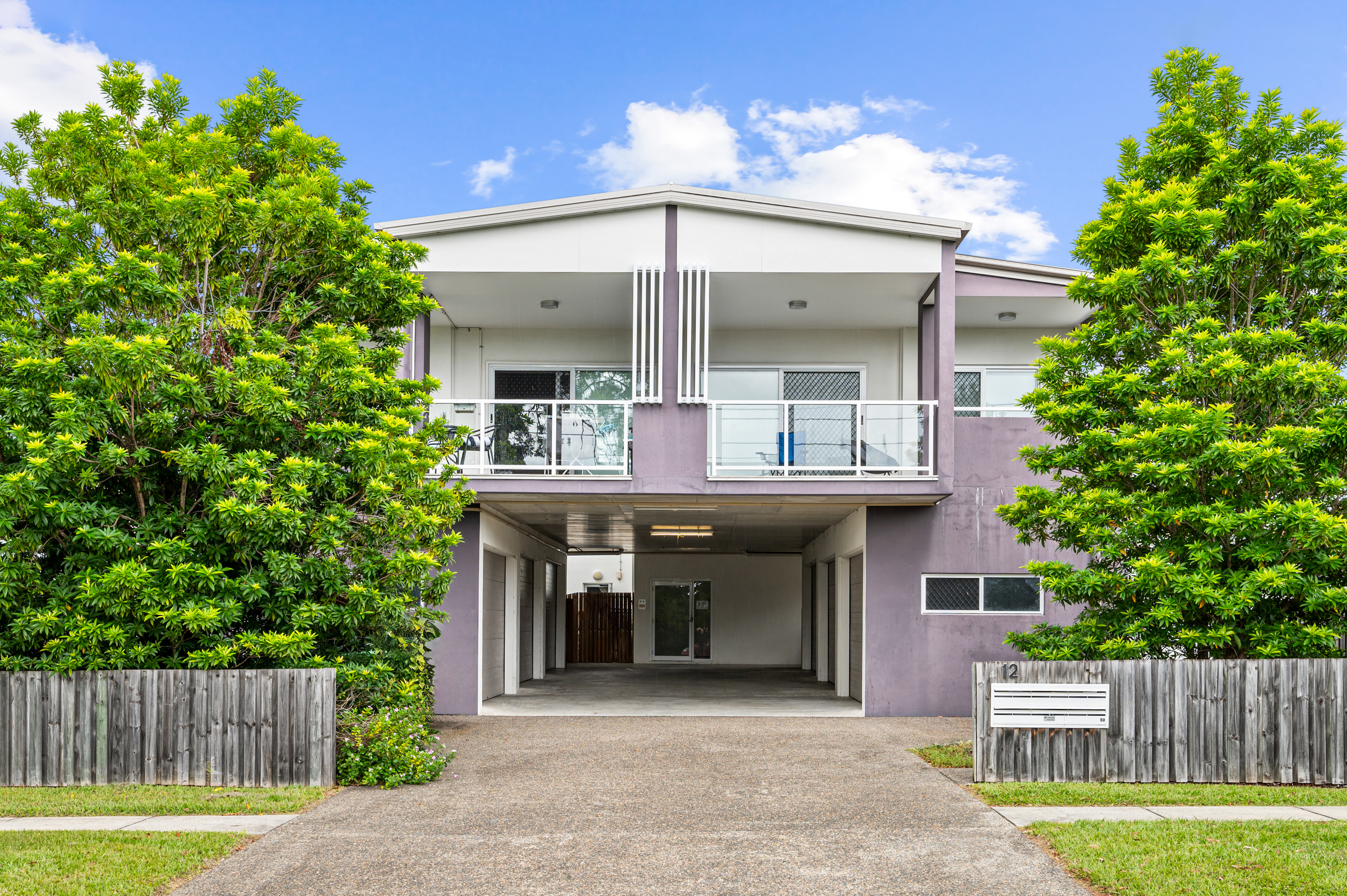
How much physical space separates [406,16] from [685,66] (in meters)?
4.72

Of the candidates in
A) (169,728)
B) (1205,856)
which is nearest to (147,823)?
(169,728)

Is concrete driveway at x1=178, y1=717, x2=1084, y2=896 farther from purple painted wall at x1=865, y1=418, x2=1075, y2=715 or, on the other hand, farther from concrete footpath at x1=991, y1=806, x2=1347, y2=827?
purple painted wall at x1=865, y1=418, x2=1075, y2=715

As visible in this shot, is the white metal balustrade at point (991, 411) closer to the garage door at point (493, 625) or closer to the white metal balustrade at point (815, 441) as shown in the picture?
the white metal balustrade at point (815, 441)

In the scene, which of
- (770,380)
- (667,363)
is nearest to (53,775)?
(667,363)

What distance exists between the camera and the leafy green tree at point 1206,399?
8883 mm

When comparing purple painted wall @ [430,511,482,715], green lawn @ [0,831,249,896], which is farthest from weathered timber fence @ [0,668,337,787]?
purple painted wall @ [430,511,482,715]

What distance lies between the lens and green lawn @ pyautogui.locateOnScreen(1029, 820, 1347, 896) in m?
5.49

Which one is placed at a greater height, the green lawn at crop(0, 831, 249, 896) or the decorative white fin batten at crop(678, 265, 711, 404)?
the decorative white fin batten at crop(678, 265, 711, 404)

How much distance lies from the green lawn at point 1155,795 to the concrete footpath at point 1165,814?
0.09m

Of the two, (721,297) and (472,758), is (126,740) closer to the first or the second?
(472,758)

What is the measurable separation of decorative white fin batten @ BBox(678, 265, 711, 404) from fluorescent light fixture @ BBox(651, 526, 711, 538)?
5.63 m

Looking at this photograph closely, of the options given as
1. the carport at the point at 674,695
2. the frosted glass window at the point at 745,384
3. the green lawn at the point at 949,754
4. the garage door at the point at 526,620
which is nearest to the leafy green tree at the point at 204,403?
the carport at the point at 674,695

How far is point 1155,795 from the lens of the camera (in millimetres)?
7992

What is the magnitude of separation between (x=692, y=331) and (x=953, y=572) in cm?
494
